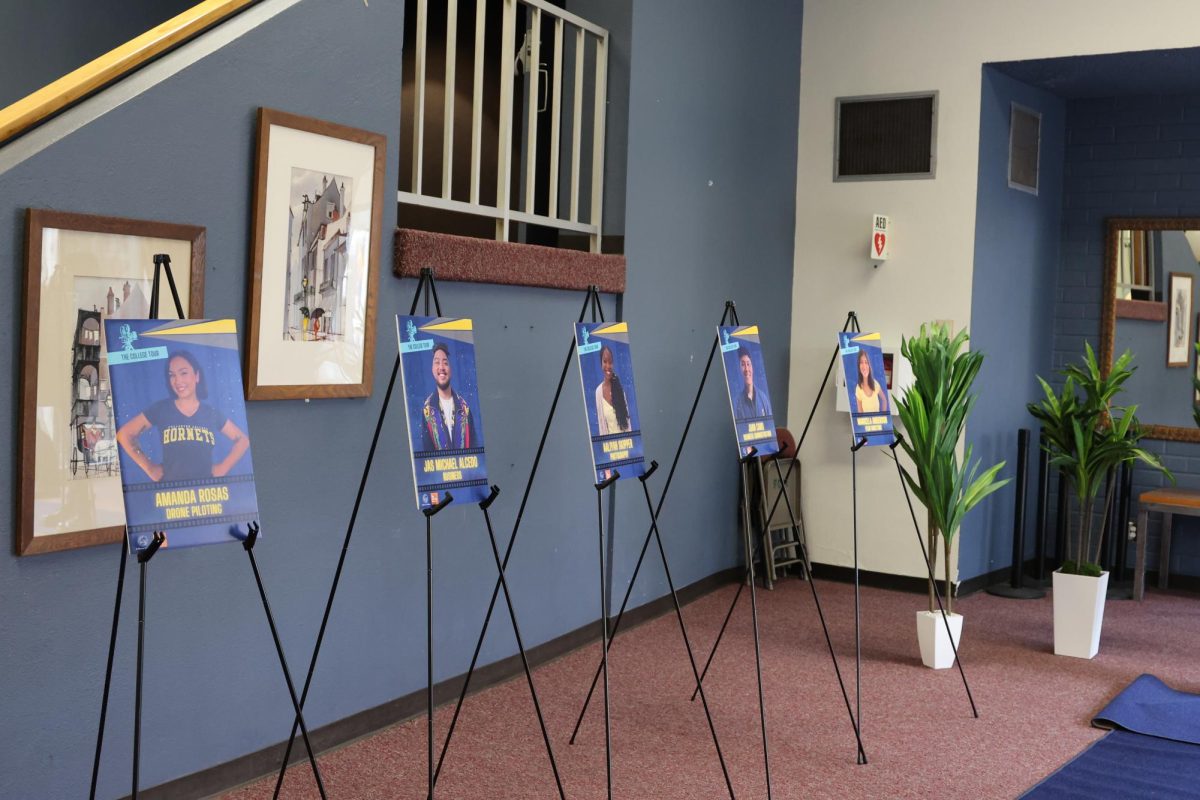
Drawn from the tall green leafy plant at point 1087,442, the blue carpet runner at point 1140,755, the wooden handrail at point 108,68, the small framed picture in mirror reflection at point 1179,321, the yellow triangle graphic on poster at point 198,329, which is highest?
the wooden handrail at point 108,68

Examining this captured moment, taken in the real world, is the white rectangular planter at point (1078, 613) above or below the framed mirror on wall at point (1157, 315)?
below

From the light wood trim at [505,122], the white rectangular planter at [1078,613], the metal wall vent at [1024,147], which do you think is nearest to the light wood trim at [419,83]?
the light wood trim at [505,122]

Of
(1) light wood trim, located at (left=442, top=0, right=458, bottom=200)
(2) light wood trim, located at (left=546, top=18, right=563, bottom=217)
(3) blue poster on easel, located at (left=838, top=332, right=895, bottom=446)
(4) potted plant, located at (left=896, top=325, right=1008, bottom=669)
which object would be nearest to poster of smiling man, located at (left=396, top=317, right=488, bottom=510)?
(1) light wood trim, located at (left=442, top=0, right=458, bottom=200)

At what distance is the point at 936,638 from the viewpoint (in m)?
4.65

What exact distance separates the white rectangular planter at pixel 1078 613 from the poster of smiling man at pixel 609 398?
2.29 m

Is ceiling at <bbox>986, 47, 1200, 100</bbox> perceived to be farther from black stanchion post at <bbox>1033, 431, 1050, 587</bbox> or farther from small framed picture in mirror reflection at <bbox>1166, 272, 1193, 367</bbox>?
black stanchion post at <bbox>1033, 431, 1050, 587</bbox>

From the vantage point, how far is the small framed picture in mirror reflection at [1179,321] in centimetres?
636

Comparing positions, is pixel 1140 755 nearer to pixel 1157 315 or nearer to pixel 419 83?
pixel 419 83

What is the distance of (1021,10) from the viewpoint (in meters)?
5.65

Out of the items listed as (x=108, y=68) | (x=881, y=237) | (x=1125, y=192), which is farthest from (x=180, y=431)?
(x=1125, y=192)

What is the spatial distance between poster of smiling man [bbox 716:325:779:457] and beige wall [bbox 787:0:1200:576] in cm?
232

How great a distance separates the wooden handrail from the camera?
2.59m

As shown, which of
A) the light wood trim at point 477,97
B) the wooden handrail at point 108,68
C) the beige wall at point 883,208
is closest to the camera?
the wooden handrail at point 108,68

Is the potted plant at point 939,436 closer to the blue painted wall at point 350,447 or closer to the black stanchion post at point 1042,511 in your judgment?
the blue painted wall at point 350,447
